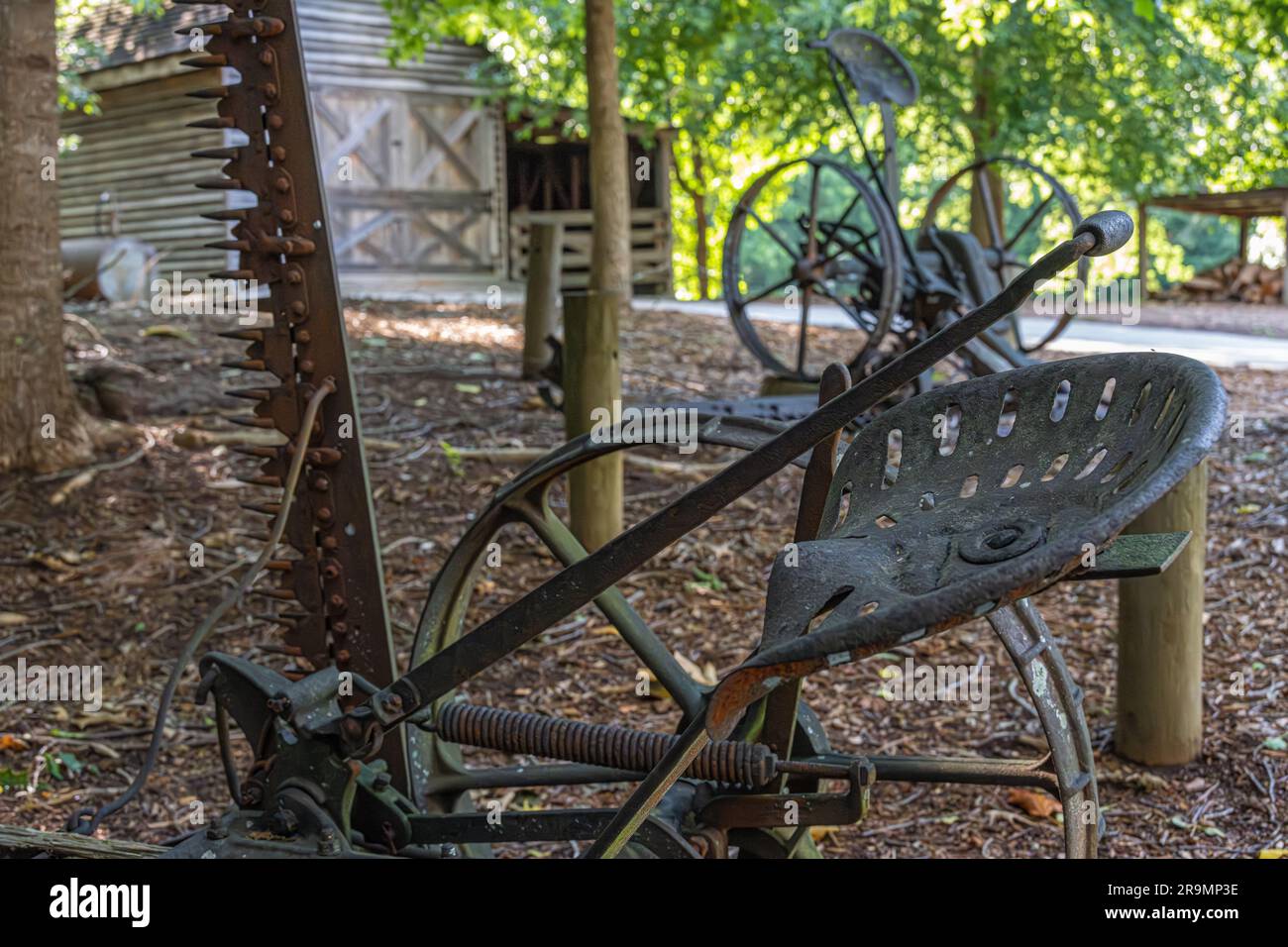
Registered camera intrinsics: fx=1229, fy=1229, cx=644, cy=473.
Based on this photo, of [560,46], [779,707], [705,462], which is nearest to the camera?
[779,707]

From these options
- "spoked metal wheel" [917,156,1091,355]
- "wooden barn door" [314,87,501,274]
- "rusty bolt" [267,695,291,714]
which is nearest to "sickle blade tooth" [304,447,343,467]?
"rusty bolt" [267,695,291,714]

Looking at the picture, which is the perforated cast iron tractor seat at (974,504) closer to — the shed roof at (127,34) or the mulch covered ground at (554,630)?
the mulch covered ground at (554,630)

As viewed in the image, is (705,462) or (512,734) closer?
(512,734)

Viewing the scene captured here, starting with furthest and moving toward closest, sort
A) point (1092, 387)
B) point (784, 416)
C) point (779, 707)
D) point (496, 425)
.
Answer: point (496, 425), point (784, 416), point (779, 707), point (1092, 387)

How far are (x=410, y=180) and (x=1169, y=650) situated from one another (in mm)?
12984

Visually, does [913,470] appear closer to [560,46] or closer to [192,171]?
[560,46]

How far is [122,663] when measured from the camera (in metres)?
3.90

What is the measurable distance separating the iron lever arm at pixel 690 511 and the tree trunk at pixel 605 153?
5541 mm

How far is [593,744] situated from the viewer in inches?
84.3

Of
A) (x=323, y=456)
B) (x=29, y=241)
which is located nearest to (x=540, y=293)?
(x=29, y=241)

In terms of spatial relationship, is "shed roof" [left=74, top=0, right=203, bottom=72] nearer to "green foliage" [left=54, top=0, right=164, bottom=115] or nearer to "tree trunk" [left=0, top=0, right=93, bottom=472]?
"green foliage" [left=54, top=0, right=164, bottom=115]

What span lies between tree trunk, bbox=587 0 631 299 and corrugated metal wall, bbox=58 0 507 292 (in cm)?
666
